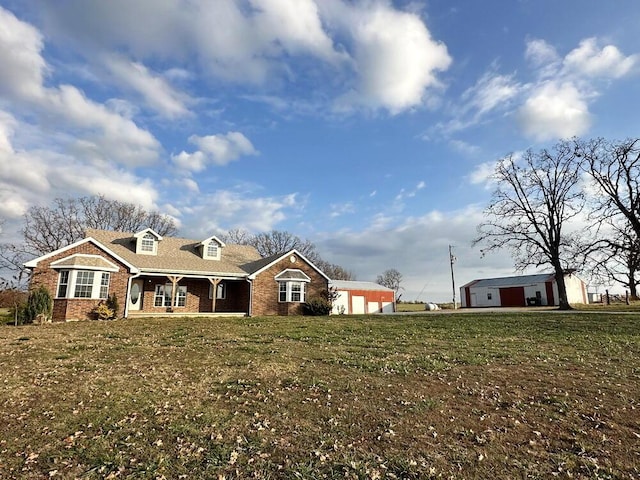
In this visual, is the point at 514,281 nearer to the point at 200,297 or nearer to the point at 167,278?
the point at 200,297

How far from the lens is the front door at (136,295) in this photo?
25.9m

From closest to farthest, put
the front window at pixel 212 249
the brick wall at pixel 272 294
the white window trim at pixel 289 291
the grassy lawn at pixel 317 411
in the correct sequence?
the grassy lawn at pixel 317 411, the brick wall at pixel 272 294, the white window trim at pixel 289 291, the front window at pixel 212 249

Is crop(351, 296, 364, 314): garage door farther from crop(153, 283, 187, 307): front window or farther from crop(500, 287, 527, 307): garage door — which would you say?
crop(500, 287, 527, 307): garage door

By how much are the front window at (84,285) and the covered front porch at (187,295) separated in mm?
2739

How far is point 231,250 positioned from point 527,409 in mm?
30050

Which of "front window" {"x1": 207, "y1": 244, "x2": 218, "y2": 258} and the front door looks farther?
"front window" {"x1": 207, "y1": 244, "x2": 218, "y2": 258}

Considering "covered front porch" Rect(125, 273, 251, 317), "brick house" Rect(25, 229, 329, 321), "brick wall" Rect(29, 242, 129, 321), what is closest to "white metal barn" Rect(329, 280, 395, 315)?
"brick house" Rect(25, 229, 329, 321)

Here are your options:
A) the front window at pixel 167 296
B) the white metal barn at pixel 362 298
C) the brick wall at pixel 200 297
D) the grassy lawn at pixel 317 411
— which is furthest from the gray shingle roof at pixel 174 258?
the grassy lawn at pixel 317 411

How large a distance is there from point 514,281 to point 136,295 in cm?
4524

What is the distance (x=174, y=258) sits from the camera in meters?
28.3

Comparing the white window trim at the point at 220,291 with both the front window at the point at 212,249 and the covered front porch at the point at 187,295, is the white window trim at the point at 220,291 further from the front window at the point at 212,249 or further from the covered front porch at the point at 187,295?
the front window at the point at 212,249

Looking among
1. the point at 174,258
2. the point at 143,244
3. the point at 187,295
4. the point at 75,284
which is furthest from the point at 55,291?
the point at 187,295

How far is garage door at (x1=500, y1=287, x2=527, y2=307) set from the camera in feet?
161

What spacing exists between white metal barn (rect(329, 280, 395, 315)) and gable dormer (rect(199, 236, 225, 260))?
12.5m
